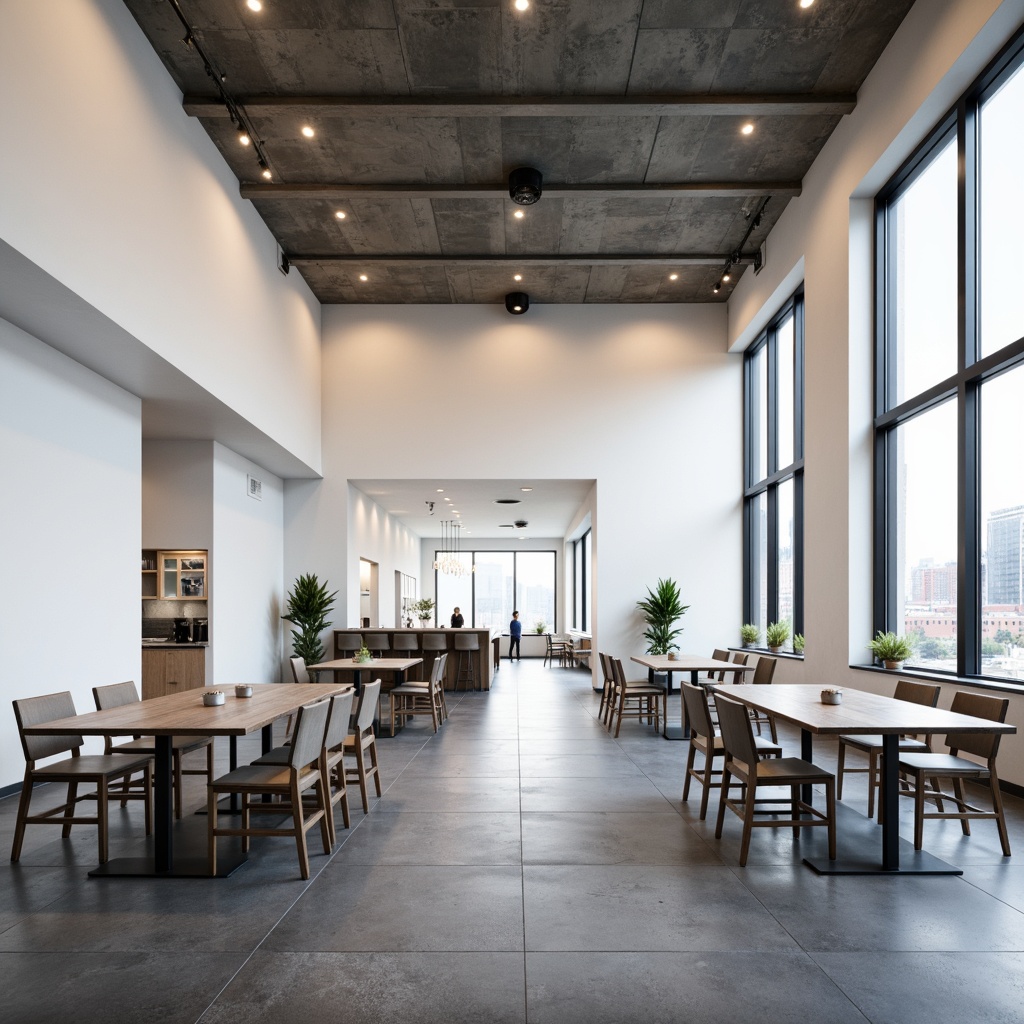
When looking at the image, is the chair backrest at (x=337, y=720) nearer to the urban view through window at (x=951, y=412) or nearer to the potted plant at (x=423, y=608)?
the urban view through window at (x=951, y=412)

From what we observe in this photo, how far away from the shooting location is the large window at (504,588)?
22125 mm

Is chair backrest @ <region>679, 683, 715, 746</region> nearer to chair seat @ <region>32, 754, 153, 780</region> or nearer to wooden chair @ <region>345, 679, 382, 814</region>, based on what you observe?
wooden chair @ <region>345, 679, 382, 814</region>

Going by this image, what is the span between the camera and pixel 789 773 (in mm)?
3779

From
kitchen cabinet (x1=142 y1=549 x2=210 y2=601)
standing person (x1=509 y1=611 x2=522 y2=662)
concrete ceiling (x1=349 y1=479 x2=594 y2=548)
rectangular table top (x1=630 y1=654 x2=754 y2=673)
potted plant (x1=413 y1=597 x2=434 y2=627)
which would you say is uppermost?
concrete ceiling (x1=349 y1=479 x2=594 y2=548)

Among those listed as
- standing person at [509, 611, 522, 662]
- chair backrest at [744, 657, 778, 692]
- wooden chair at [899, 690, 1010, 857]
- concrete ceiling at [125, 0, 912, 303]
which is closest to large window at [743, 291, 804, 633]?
concrete ceiling at [125, 0, 912, 303]

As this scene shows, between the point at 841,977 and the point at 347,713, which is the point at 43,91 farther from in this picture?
the point at 841,977

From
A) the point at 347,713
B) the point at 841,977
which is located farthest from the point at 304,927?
the point at 841,977

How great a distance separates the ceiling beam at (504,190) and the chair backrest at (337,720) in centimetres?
584

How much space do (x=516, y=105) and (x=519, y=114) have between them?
83mm

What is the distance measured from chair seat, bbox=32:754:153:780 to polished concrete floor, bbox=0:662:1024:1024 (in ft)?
1.30

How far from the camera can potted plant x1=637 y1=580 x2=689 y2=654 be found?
10883mm

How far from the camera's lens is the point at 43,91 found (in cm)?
454

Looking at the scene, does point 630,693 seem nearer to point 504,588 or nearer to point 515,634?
point 515,634

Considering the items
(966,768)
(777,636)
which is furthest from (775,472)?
(966,768)
